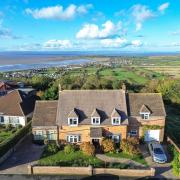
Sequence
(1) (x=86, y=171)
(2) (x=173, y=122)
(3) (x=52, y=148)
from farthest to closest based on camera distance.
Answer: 1. (2) (x=173, y=122)
2. (3) (x=52, y=148)
3. (1) (x=86, y=171)

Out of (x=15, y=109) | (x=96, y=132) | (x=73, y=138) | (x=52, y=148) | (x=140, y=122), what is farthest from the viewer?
(x=15, y=109)

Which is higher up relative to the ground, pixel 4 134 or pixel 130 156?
pixel 130 156

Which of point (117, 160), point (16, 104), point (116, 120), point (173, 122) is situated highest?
point (116, 120)

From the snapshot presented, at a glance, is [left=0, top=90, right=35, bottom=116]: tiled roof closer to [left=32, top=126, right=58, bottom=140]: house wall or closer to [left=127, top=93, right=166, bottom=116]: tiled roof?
[left=32, top=126, right=58, bottom=140]: house wall

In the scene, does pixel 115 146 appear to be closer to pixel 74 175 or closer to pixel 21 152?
pixel 74 175

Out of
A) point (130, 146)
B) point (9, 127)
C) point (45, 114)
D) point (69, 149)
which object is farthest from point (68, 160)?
point (9, 127)

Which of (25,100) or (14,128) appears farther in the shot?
(25,100)

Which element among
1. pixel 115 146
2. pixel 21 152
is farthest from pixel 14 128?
pixel 115 146

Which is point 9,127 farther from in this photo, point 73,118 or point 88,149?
point 88,149
